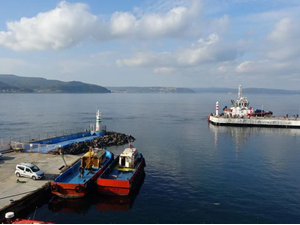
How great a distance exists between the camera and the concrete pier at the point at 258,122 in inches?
3632

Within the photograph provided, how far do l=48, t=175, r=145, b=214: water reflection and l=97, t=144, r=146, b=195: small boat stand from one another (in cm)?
73

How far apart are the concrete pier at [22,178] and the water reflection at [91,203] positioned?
2304 millimetres

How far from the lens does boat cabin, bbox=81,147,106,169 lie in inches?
1326

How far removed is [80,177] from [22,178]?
640 centimetres

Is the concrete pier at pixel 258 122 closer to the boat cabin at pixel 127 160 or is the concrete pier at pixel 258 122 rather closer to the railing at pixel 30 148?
the boat cabin at pixel 127 160

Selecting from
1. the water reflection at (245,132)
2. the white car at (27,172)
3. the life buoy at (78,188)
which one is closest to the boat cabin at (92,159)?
the life buoy at (78,188)

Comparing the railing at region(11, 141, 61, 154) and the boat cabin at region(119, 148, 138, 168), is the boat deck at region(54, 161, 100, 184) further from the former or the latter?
the railing at region(11, 141, 61, 154)

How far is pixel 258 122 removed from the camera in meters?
94.2

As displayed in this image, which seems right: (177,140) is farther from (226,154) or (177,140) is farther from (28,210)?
(28,210)

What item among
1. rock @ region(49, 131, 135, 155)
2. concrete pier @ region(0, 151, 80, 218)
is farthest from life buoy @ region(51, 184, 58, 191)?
rock @ region(49, 131, 135, 155)

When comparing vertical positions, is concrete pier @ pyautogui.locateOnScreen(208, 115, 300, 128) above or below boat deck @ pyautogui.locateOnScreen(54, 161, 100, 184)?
above

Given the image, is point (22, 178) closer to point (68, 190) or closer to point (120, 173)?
point (68, 190)

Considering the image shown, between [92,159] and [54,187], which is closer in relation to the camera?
[54,187]

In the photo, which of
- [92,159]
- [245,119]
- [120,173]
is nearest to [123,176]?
[120,173]
